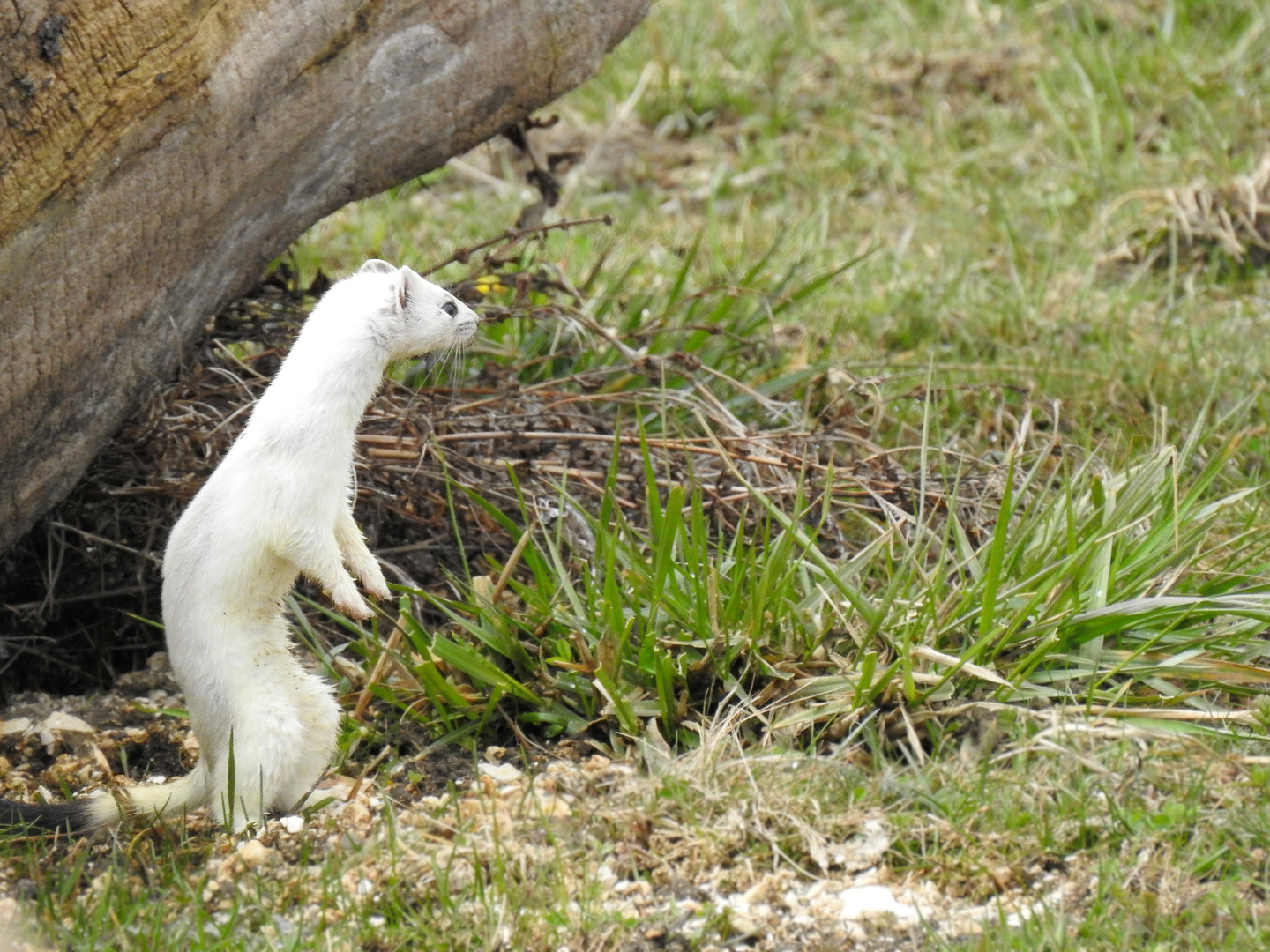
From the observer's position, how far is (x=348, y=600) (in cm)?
275

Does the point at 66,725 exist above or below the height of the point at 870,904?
above

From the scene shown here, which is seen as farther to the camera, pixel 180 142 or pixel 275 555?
pixel 180 142

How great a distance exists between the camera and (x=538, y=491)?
3.73m

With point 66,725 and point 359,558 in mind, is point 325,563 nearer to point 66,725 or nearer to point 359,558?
point 359,558

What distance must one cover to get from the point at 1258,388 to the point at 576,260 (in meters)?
2.47

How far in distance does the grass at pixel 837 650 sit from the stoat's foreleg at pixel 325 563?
0.31 metres

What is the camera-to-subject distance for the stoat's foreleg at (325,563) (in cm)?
270

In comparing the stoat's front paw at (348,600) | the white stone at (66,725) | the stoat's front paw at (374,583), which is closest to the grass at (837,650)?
the stoat's front paw at (374,583)

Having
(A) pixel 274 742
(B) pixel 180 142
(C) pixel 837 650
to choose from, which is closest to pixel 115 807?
(A) pixel 274 742

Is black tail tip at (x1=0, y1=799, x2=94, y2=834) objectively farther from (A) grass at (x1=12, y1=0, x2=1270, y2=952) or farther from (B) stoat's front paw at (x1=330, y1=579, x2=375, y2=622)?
(B) stoat's front paw at (x1=330, y1=579, x2=375, y2=622)

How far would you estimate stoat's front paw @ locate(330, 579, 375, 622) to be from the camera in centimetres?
274

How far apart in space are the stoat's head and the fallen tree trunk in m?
0.48

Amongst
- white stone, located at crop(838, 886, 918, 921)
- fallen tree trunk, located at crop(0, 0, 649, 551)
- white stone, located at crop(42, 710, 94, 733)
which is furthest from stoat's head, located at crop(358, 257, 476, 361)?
white stone, located at crop(838, 886, 918, 921)

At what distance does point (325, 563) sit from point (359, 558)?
7.6 inches
